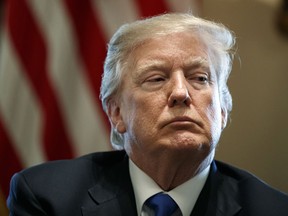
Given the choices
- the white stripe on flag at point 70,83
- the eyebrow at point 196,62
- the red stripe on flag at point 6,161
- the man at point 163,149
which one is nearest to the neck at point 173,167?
the man at point 163,149

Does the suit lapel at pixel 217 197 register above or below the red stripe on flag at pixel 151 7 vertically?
below

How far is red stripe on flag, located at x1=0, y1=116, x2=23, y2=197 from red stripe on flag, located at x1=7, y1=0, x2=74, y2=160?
14 cm

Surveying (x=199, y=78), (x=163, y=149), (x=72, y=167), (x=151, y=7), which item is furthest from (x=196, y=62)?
(x=151, y=7)

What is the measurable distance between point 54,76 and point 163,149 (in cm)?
98

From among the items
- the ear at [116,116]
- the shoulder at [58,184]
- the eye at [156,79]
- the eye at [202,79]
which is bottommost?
the shoulder at [58,184]

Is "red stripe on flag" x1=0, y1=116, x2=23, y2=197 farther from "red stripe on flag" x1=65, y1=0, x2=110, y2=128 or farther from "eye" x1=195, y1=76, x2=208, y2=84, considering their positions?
"eye" x1=195, y1=76, x2=208, y2=84

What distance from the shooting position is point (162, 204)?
154 centimetres

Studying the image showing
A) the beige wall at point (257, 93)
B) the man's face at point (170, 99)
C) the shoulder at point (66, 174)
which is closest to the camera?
the man's face at point (170, 99)

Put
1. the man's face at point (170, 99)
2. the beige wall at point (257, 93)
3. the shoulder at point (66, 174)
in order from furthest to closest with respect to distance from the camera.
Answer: the beige wall at point (257, 93) → the shoulder at point (66, 174) → the man's face at point (170, 99)

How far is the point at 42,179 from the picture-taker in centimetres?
164

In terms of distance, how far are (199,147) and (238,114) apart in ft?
3.54

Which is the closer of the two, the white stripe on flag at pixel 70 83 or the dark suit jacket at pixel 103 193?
the dark suit jacket at pixel 103 193

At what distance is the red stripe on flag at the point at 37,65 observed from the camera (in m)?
2.38

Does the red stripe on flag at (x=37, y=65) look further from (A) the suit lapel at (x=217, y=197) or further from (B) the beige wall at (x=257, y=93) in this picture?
(A) the suit lapel at (x=217, y=197)
